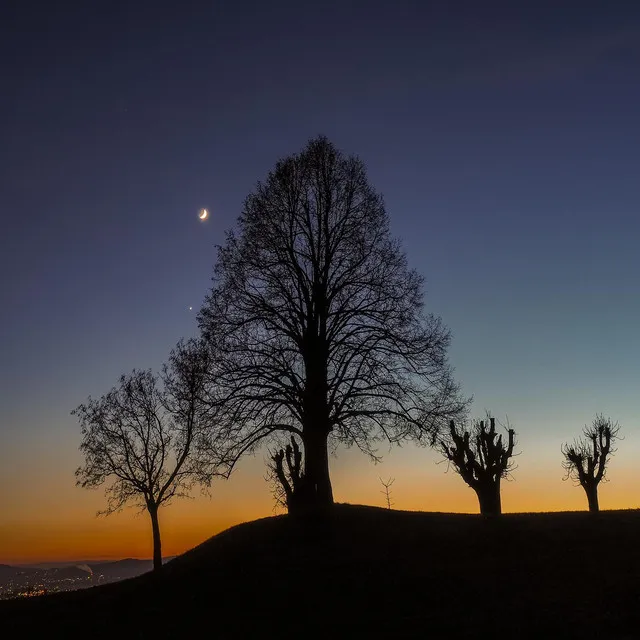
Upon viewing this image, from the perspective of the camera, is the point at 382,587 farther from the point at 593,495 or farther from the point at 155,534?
the point at 593,495

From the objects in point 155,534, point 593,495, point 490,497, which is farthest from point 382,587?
point 593,495

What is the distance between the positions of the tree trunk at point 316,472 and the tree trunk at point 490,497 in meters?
7.33

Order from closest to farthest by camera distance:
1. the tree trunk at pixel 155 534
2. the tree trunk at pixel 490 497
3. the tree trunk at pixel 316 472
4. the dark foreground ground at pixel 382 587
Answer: the dark foreground ground at pixel 382 587, the tree trunk at pixel 316 472, the tree trunk at pixel 490 497, the tree trunk at pixel 155 534

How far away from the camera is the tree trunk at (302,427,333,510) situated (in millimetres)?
26344

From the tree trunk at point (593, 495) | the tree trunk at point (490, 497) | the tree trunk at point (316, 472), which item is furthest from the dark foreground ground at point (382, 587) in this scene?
the tree trunk at point (593, 495)

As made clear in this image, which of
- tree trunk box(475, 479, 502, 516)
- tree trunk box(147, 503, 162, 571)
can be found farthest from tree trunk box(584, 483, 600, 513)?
tree trunk box(147, 503, 162, 571)

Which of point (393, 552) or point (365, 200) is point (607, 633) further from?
point (365, 200)

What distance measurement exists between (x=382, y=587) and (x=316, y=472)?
8038 millimetres

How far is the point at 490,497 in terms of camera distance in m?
29.2

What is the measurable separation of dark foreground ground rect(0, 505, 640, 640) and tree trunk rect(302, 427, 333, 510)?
94cm

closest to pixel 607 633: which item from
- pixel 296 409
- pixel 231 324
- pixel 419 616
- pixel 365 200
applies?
pixel 419 616

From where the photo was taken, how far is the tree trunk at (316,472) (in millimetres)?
26344

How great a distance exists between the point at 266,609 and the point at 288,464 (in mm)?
10302

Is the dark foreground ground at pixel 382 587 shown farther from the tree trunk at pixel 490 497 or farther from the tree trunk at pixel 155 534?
the tree trunk at pixel 155 534
